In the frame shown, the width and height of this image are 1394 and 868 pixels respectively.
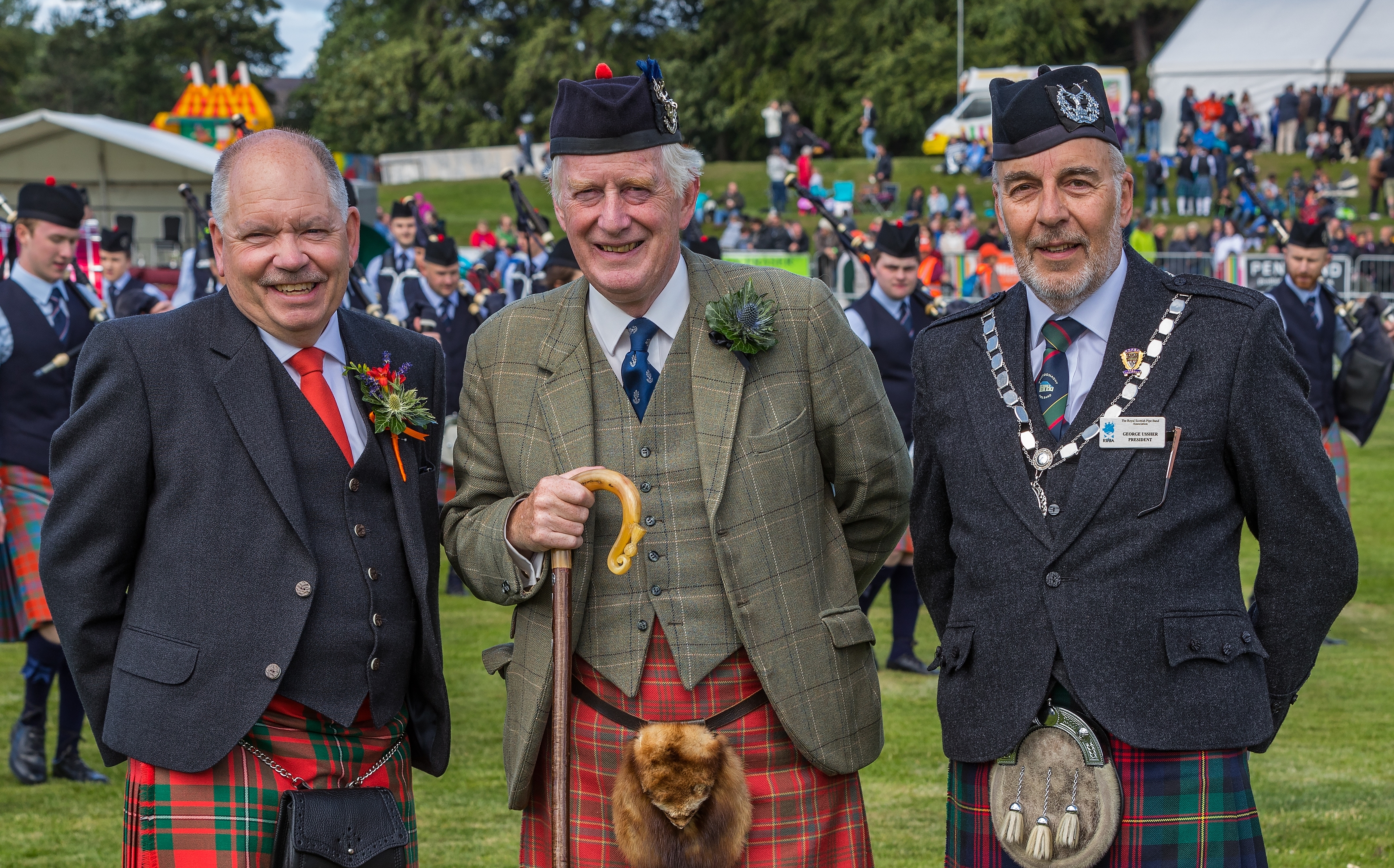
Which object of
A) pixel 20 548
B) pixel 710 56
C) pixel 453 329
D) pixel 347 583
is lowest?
pixel 20 548

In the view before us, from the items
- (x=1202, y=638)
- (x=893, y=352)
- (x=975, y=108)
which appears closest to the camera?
(x=1202, y=638)

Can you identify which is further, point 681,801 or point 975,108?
point 975,108

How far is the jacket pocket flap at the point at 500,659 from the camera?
10.1 feet

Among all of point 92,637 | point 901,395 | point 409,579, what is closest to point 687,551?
point 409,579

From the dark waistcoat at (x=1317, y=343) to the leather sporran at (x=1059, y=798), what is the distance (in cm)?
611

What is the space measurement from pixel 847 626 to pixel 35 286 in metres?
4.59

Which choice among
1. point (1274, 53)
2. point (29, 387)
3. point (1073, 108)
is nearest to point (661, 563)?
point (1073, 108)

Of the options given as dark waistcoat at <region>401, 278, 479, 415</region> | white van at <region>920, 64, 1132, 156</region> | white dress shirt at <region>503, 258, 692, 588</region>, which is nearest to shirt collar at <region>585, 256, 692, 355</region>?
white dress shirt at <region>503, 258, 692, 588</region>

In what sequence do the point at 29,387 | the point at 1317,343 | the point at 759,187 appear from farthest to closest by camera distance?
the point at 759,187 → the point at 1317,343 → the point at 29,387

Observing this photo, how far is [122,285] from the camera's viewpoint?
1126cm

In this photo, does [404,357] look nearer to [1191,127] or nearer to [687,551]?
[687,551]

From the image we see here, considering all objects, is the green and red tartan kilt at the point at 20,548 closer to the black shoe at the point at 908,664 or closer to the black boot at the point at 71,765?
the black boot at the point at 71,765

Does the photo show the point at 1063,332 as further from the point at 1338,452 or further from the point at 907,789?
the point at 1338,452

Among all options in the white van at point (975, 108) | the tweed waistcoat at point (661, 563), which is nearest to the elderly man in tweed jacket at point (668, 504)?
the tweed waistcoat at point (661, 563)
